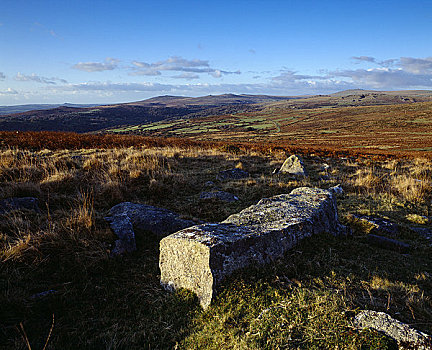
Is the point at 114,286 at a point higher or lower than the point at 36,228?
lower

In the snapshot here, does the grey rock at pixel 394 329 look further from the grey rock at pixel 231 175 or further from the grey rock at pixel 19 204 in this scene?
the grey rock at pixel 231 175

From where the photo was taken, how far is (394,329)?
98.2 inches

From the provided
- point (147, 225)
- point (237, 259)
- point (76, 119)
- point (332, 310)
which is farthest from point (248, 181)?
point (76, 119)

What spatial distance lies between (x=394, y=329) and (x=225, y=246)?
7.08ft

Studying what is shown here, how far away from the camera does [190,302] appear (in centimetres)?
359

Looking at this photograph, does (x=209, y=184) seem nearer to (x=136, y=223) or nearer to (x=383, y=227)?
(x=136, y=223)

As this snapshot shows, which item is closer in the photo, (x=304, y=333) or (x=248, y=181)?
(x=304, y=333)

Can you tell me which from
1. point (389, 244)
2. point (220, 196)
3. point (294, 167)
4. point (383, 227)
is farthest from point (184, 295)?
point (294, 167)

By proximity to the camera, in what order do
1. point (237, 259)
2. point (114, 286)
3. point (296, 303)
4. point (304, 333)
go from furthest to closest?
point (114, 286) → point (237, 259) → point (296, 303) → point (304, 333)

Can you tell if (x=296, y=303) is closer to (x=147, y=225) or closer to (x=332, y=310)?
(x=332, y=310)

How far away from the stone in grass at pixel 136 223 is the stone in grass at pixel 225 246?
1250 mm

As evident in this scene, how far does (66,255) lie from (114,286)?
1187mm

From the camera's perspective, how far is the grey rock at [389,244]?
5.41 meters

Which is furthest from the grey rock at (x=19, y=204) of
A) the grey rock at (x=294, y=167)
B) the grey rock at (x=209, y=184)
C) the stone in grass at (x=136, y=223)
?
the grey rock at (x=294, y=167)
